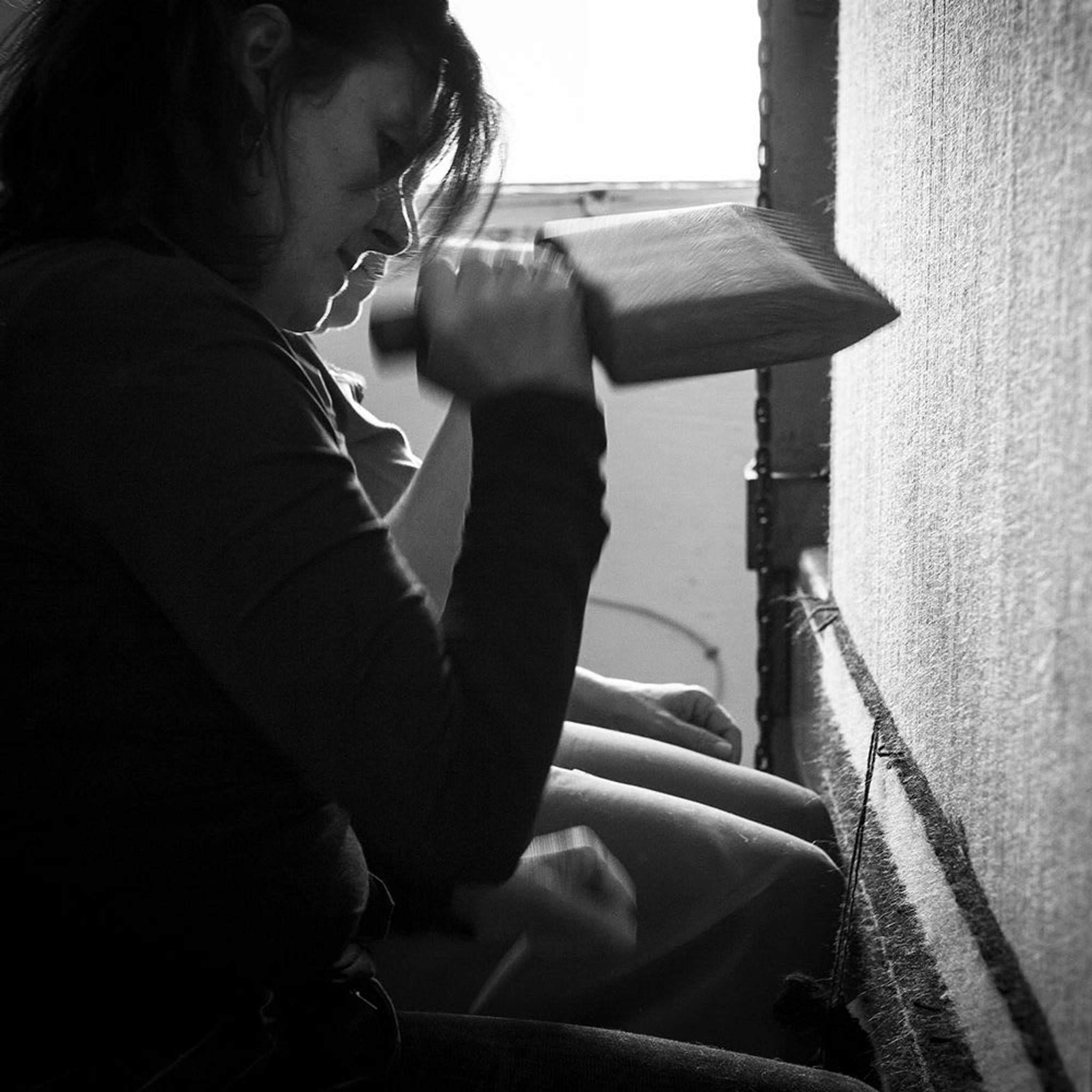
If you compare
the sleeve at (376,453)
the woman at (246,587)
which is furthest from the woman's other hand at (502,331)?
the sleeve at (376,453)

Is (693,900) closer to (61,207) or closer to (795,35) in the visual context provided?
(61,207)

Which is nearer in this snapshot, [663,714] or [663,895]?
[663,895]

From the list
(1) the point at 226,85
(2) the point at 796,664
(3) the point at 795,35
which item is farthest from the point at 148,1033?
(3) the point at 795,35

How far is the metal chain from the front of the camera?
1.08m

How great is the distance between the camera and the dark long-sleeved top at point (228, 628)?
464mm

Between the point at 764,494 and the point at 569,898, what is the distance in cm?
59

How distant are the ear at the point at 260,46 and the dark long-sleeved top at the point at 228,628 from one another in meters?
0.12

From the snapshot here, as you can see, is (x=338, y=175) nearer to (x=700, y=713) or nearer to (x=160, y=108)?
(x=160, y=108)

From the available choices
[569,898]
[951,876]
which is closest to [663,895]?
[569,898]

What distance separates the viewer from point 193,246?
60 cm

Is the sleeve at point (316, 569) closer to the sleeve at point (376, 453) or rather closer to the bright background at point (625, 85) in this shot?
the sleeve at point (376, 453)

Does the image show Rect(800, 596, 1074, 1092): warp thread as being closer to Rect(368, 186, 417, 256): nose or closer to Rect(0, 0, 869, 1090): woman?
Rect(0, 0, 869, 1090): woman

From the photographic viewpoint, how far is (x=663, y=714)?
1100 millimetres

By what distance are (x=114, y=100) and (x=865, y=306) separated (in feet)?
1.28
